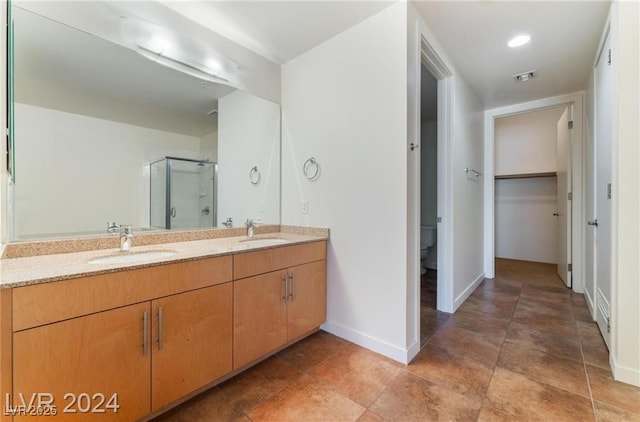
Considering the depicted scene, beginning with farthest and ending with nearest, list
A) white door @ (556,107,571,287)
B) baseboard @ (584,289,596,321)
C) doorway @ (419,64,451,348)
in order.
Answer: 1. white door @ (556,107,571,287)
2. doorway @ (419,64,451,348)
3. baseboard @ (584,289,596,321)

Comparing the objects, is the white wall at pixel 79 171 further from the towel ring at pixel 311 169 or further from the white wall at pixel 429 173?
the white wall at pixel 429 173

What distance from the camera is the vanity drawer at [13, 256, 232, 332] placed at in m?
0.95

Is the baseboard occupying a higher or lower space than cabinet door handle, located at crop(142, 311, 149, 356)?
lower

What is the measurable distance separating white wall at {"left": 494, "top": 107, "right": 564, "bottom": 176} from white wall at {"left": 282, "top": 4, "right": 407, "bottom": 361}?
373 cm

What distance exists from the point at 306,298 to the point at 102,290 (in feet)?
4.18

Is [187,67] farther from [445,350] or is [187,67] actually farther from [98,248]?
[445,350]

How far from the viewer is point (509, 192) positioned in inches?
199

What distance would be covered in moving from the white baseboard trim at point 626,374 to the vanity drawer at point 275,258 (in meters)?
1.93

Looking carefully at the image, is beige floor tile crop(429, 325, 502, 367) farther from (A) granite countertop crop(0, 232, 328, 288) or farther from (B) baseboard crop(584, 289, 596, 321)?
(A) granite countertop crop(0, 232, 328, 288)

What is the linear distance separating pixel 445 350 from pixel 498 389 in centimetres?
43

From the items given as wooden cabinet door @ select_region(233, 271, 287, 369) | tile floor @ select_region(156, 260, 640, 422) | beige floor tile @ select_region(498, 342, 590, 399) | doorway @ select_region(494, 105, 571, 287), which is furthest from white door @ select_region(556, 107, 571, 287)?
wooden cabinet door @ select_region(233, 271, 287, 369)

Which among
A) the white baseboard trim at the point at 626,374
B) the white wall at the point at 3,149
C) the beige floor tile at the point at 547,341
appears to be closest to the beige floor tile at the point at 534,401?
the white baseboard trim at the point at 626,374

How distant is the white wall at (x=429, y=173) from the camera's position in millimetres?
4469

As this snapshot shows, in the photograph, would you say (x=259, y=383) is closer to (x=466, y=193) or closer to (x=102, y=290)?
(x=102, y=290)
